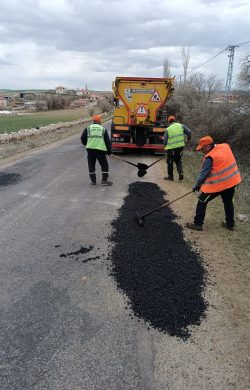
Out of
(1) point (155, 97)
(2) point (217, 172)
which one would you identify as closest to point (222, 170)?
(2) point (217, 172)

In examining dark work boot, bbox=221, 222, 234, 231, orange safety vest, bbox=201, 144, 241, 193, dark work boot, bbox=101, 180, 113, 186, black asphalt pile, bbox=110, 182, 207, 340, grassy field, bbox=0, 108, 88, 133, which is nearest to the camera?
black asphalt pile, bbox=110, 182, 207, 340

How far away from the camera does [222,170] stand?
533 centimetres

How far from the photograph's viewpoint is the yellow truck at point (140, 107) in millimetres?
12734

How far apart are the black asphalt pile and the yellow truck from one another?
6.90 meters

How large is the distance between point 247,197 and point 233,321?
5.11 metres

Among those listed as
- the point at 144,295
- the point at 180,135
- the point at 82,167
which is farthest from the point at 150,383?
the point at 82,167

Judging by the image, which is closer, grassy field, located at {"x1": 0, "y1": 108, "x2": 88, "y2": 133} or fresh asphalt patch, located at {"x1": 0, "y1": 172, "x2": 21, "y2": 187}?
fresh asphalt patch, located at {"x1": 0, "y1": 172, "x2": 21, "y2": 187}

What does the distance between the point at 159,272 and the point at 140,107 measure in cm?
956

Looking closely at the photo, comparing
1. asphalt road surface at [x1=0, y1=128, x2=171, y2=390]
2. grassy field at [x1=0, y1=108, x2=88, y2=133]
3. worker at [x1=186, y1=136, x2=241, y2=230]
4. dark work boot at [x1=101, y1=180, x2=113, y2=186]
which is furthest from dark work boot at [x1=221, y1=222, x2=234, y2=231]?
grassy field at [x1=0, y1=108, x2=88, y2=133]

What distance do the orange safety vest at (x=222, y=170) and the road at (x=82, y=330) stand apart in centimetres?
101

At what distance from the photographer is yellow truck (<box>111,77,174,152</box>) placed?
12.7 meters

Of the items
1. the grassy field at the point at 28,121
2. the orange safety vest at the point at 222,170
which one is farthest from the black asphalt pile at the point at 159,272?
the grassy field at the point at 28,121

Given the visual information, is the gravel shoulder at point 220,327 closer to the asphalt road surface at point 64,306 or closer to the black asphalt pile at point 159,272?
the black asphalt pile at point 159,272

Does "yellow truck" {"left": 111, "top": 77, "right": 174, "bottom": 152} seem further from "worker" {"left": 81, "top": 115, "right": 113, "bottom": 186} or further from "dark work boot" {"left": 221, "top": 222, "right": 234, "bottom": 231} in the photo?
"dark work boot" {"left": 221, "top": 222, "right": 234, "bottom": 231}
